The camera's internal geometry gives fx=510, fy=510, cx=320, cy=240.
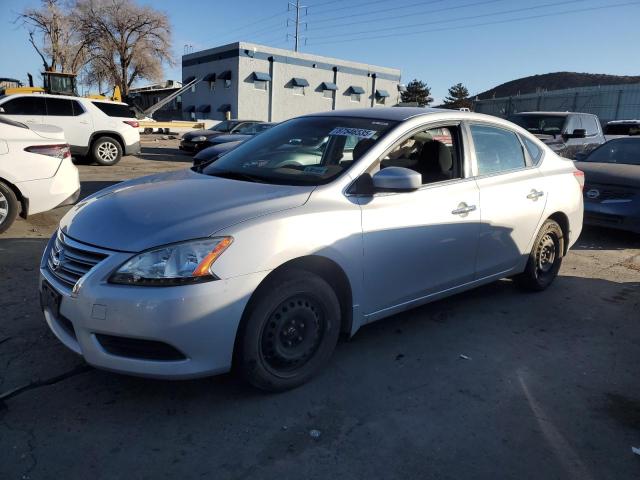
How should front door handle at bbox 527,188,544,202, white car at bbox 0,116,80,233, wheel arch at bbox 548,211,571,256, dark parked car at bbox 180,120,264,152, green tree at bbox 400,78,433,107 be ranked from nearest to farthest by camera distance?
front door handle at bbox 527,188,544,202 → wheel arch at bbox 548,211,571,256 → white car at bbox 0,116,80,233 → dark parked car at bbox 180,120,264,152 → green tree at bbox 400,78,433,107

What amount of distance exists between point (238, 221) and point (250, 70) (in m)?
35.6

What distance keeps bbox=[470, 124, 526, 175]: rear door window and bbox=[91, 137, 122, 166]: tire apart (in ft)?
39.4

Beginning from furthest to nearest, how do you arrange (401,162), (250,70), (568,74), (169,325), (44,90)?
(568,74) < (250,70) < (44,90) < (401,162) < (169,325)

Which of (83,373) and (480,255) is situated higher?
(480,255)

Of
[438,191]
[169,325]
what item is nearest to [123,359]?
[169,325]

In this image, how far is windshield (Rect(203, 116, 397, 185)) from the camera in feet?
11.0

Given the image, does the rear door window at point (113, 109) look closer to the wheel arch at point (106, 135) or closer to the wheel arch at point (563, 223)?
the wheel arch at point (106, 135)

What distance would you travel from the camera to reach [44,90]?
2184 centimetres

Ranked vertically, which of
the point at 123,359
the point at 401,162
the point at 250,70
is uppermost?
the point at 250,70

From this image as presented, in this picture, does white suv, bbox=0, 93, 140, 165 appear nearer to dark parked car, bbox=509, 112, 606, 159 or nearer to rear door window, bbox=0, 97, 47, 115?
rear door window, bbox=0, 97, 47, 115

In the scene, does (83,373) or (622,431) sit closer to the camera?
(622,431)

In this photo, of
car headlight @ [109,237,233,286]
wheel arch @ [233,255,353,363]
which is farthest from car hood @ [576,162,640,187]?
car headlight @ [109,237,233,286]

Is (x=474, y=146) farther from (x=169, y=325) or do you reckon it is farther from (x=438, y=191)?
(x=169, y=325)

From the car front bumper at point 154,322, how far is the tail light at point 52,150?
13.4ft
